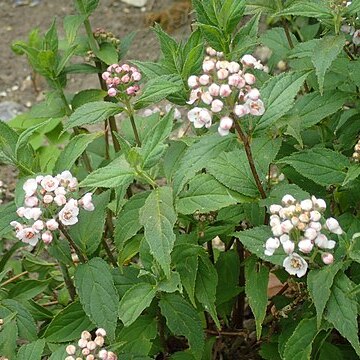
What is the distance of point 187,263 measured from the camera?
8.74ft

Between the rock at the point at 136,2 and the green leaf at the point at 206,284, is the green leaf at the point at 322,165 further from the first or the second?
the rock at the point at 136,2

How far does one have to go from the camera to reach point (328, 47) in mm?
2592

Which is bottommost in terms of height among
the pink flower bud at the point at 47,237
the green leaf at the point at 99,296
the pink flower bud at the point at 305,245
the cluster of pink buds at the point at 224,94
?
the green leaf at the point at 99,296

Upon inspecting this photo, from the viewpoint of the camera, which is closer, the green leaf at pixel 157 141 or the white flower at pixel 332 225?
Answer: the white flower at pixel 332 225

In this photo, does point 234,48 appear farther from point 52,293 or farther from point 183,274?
point 52,293

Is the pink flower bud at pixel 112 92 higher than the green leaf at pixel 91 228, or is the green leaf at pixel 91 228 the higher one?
the pink flower bud at pixel 112 92

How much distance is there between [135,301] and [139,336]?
32cm

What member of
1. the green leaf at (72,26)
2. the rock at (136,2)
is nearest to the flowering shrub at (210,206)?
the green leaf at (72,26)

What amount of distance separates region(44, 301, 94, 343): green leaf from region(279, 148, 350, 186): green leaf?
904mm

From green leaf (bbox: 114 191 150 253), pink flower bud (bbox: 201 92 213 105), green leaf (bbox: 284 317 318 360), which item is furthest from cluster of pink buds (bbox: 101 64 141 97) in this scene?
green leaf (bbox: 284 317 318 360)

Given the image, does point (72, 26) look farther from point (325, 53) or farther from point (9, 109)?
point (9, 109)

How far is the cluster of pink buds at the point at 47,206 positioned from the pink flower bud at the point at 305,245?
0.73 m

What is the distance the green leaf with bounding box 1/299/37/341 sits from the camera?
9.38 ft

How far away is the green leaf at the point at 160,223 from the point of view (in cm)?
226
